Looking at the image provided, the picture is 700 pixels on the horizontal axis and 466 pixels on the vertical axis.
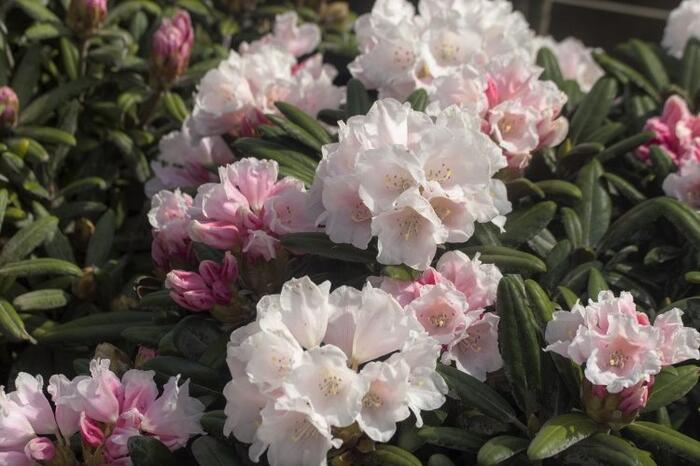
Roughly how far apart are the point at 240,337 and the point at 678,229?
76 cm

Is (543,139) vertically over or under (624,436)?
over

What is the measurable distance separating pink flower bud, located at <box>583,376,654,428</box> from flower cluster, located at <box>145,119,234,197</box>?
35.2 inches

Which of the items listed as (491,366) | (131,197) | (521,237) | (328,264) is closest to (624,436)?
(491,366)

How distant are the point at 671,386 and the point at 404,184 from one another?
44 cm

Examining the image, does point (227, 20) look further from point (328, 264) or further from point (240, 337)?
point (240, 337)

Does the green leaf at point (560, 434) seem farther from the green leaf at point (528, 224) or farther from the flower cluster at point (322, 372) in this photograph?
the green leaf at point (528, 224)

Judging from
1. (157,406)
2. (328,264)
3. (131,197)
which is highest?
(328,264)

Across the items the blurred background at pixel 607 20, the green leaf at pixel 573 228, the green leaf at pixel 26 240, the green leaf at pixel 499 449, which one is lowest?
the blurred background at pixel 607 20

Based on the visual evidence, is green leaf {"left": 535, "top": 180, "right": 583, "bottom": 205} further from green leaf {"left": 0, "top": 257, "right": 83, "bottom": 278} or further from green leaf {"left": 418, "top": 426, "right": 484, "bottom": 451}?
green leaf {"left": 0, "top": 257, "right": 83, "bottom": 278}

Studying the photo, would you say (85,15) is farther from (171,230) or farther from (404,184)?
(404,184)

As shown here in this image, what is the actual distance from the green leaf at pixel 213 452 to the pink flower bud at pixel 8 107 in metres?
0.97

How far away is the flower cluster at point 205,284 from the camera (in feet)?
4.88

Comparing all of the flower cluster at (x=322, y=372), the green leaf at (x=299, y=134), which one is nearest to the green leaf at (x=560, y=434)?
the flower cluster at (x=322, y=372)

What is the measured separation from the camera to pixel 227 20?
2592 millimetres
